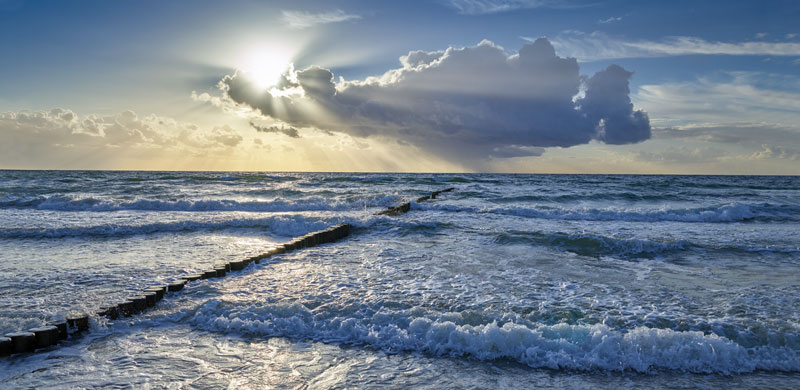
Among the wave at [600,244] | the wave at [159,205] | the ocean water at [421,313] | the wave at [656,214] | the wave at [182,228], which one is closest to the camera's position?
the ocean water at [421,313]

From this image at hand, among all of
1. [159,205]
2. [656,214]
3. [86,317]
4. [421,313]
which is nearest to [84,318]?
[86,317]

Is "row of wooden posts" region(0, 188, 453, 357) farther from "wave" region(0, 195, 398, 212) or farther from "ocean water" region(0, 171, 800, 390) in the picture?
"wave" region(0, 195, 398, 212)

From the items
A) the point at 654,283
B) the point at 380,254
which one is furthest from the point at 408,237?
the point at 654,283

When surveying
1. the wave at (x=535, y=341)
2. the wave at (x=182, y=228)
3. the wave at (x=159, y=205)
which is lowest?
the wave at (x=535, y=341)

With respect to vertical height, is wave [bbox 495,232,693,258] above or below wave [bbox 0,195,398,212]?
below

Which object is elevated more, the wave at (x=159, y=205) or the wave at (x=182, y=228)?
the wave at (x=159, y=205)

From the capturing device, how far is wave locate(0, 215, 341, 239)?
12844mm

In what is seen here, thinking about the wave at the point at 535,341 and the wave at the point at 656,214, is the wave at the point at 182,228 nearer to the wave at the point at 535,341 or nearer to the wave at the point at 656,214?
the wave at the point at 656,214

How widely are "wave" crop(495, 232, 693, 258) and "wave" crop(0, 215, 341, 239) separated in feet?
21.7

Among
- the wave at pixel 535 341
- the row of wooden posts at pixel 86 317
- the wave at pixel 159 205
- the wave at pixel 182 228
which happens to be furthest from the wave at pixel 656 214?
the wave at pixel 535 341

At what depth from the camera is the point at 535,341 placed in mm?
4867

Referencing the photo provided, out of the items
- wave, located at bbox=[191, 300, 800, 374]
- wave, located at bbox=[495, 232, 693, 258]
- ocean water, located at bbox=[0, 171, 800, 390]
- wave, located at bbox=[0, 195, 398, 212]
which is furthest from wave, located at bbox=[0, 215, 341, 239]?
wave, located at bbox=[191, 300, 800, 374]

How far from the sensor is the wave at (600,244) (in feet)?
35.6

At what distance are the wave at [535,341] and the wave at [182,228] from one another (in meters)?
9.02
